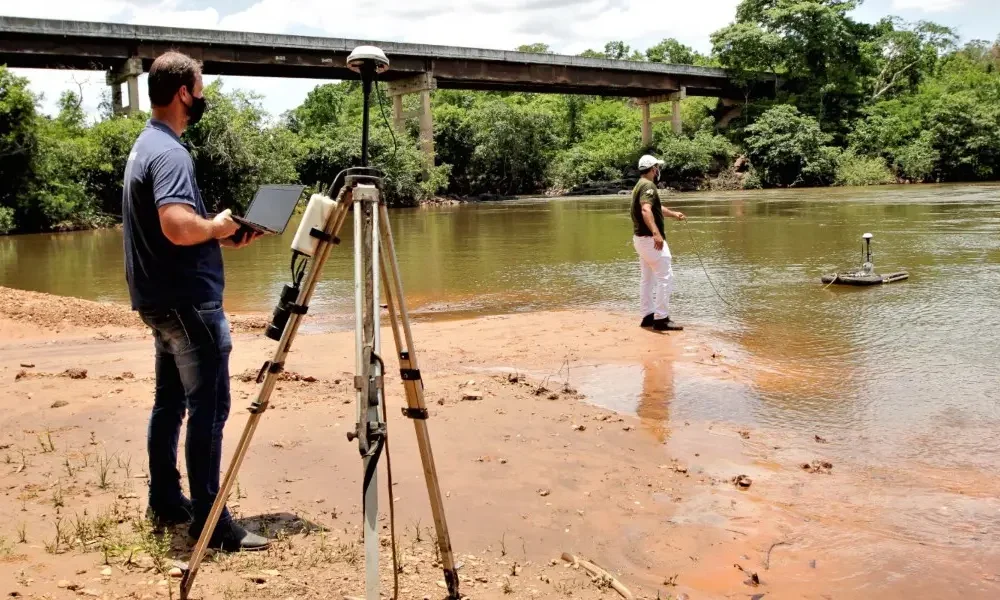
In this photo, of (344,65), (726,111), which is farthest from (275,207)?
(726,111)

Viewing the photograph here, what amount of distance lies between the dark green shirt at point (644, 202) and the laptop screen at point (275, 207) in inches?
236

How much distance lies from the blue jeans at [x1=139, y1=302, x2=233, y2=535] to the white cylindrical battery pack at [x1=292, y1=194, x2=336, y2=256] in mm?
612

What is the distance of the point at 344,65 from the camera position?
39.5 meters

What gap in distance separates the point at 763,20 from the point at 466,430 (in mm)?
58736

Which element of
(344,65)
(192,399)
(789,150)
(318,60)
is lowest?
(192,399)

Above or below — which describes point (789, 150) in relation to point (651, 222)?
above

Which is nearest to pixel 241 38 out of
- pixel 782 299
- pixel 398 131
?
pixel 398 131

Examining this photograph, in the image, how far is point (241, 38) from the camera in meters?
38.1

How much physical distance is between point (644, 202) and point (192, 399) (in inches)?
248

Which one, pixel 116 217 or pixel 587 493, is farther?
pixel 116 217

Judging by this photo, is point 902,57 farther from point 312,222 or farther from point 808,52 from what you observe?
point 312,222

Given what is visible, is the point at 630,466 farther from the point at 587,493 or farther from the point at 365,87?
the point at 365,87

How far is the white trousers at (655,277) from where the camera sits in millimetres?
8711

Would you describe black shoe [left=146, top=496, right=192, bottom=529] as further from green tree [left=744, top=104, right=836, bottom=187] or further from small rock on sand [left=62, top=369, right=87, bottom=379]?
green tree [left=744, top=104, right=836, bottom=187]
